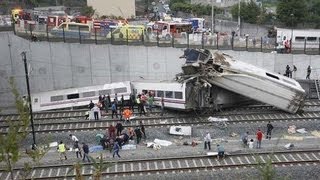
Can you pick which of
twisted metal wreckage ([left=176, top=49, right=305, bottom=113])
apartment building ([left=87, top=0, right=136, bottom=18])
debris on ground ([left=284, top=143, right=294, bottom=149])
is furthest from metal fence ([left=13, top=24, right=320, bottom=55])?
apartment building ([left=87, top=0, right=136, bottom=18])

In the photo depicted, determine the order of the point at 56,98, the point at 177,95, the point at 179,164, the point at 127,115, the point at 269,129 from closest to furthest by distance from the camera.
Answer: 1. the point at 179,164
2. the point at 269,129
3. the point at 127,115
4. the point at 177,95
5. the point at 56,98

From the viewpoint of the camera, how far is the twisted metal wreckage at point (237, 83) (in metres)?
28.7

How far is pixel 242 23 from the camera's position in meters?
53.1

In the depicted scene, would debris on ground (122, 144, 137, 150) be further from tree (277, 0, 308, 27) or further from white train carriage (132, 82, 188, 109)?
tree (277, 0, 308, 27)

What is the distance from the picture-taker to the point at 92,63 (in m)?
34.3

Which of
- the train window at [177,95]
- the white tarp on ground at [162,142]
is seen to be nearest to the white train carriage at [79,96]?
the train window at [177,95]

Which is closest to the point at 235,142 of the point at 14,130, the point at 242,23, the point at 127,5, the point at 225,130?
the point at 225,130

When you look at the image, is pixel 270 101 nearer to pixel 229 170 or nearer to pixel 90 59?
pixel 229 170

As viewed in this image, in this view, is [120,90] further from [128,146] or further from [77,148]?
[77,148]

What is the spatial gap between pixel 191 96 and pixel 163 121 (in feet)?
7.60

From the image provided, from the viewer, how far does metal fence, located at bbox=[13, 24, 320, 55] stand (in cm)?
3372

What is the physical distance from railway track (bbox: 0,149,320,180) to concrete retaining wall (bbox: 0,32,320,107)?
511 inches

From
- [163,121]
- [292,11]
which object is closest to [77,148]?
[163,121]

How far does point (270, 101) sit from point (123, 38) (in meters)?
11.6
